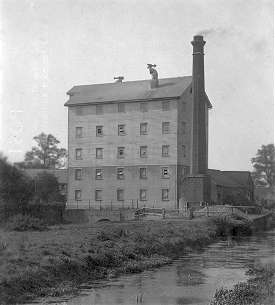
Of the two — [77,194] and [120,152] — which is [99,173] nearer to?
[120,152]

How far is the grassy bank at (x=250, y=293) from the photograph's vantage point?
12.6 meters

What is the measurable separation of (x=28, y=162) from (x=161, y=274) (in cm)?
7998

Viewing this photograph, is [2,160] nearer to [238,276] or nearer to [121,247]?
[121,247]

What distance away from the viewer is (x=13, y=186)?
43.6 m

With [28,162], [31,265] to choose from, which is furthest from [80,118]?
[31,265]

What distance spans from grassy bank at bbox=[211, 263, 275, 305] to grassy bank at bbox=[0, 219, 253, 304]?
4214mm

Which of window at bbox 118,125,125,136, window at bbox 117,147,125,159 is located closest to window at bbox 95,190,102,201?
window at bbox 117,147,125,159

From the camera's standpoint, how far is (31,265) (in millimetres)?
16328

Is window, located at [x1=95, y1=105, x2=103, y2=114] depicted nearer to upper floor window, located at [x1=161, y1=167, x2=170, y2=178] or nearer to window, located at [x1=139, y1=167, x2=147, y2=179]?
window, located at [x1=139, y1=167, x2=147, y2=179]

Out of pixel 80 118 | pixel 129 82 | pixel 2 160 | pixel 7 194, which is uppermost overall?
pixel 129 82

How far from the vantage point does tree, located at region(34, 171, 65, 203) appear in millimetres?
63875

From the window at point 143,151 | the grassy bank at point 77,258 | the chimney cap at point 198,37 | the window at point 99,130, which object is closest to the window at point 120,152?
the window at point 143,151

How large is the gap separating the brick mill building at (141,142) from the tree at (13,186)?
46.8 ft

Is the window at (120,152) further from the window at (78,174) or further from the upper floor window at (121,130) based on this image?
the window at (78,174)
